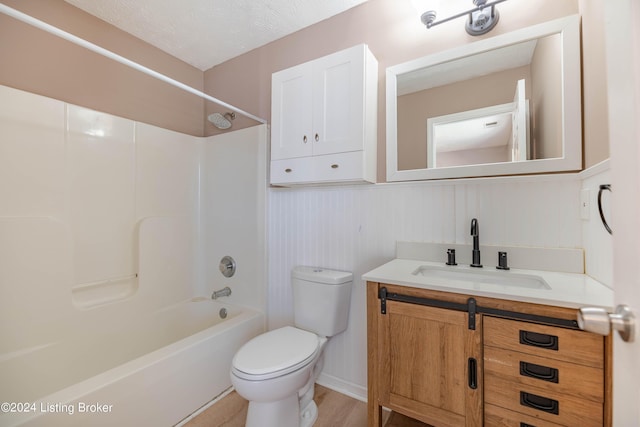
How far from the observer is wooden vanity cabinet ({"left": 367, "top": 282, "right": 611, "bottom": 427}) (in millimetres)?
842

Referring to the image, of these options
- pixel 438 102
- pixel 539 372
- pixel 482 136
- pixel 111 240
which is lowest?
pixel 539 372

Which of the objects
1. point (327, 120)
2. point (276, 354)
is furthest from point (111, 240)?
point (327, 120)

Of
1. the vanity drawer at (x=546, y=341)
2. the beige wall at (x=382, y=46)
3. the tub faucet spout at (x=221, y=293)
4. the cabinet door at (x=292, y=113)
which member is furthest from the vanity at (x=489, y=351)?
the tub faucet spout at (x=221, y=293)

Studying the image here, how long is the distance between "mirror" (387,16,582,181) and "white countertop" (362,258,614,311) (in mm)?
478

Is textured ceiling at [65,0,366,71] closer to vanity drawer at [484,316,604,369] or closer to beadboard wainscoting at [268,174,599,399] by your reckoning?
beadboard wainscoting at [268,174,599,399]

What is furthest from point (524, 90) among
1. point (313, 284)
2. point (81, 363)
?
point (81, 363)

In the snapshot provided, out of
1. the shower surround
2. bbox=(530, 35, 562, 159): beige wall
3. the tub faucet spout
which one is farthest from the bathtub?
bbox=(530, 35, 562, 159): beige wall

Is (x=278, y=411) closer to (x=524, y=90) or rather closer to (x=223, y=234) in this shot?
(x=223, y=234)

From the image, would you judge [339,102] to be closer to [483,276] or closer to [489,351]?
[483,276]

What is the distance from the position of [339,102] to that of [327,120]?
120mm

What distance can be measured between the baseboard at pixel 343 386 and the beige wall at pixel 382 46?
1317 millimetres

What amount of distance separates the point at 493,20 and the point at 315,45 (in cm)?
107

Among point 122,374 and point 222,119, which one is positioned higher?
point 222,119

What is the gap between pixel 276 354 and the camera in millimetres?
1327
